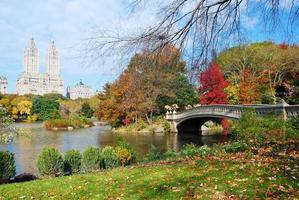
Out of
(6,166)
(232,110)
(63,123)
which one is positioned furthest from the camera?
(63,123)

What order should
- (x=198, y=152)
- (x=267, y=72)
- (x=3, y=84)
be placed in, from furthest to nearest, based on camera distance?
(x=3, y=84), (x=267, y=72), (x=198, y=152)

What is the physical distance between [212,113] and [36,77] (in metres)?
153

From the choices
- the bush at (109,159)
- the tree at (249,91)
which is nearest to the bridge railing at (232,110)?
the tree at (249,91)

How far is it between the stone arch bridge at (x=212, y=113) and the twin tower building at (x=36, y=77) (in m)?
131

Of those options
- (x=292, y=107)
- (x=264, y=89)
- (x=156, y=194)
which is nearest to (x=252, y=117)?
(x=292, y=107)

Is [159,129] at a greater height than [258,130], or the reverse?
[159,129]

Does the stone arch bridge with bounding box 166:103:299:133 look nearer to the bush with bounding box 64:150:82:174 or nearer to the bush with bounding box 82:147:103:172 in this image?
the bush with bounding box 82:147:103:172

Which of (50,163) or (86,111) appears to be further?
(86,111)

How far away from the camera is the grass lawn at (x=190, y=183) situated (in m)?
5.45

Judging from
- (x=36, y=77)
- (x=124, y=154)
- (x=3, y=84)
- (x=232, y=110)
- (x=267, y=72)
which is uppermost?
(x=36, y=77)

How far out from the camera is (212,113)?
30.8 metres

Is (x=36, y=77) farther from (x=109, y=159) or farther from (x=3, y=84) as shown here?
(x=109, y=159)

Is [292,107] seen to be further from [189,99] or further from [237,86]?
[189,99]

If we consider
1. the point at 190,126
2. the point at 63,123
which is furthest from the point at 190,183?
the point at 63,123
